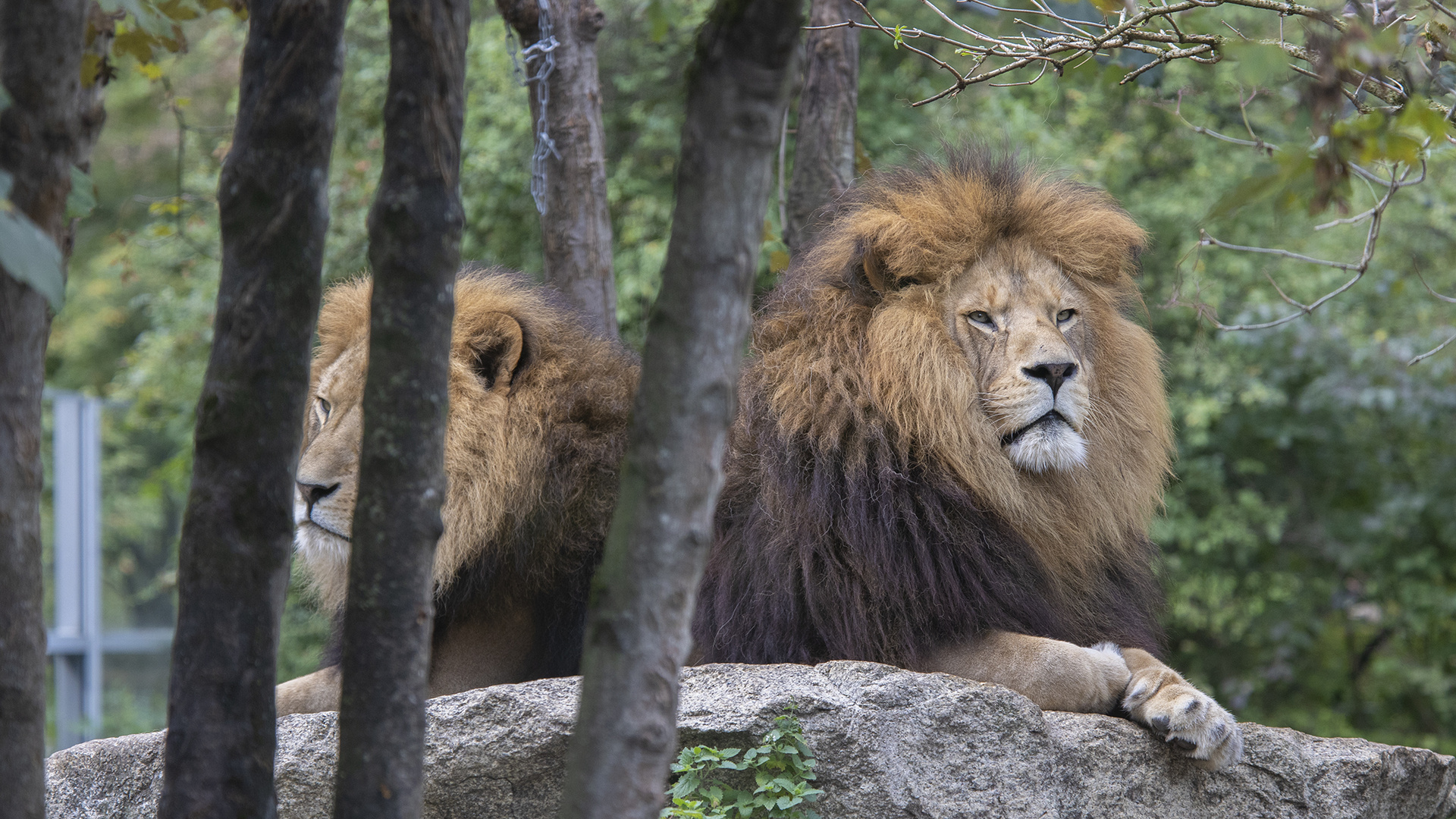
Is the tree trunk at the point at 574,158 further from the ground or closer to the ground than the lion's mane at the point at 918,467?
further from the ground

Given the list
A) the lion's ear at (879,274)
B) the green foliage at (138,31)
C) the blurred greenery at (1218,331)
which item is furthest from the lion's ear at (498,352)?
the blurred greenery at (1218,331)

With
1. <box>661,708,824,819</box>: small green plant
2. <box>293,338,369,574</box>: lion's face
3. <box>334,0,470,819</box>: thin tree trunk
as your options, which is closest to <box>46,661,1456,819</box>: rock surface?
<box>661,708,824,819</box>: small green plant

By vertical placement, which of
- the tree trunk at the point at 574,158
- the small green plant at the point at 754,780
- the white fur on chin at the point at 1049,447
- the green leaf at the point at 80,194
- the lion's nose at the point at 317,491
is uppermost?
the tree trunk at the point at 574,158

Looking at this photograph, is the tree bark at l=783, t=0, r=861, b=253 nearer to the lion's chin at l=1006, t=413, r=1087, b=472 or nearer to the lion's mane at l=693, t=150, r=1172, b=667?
the lion's mane at l=693, t=150, r=1172, b=667

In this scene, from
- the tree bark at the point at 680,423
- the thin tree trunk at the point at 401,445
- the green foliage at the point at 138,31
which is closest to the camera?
the tree bark at the point at 680,423

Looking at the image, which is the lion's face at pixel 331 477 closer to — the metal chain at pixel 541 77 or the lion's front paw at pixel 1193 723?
the metal chain at pixel 541 77

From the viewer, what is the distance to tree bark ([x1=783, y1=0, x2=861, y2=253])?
4.64 m

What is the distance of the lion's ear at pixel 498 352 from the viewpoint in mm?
3305

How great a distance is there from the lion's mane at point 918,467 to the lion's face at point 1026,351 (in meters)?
0.04

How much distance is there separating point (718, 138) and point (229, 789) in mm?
1126

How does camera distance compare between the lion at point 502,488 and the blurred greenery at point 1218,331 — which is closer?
the lion at point 502,488

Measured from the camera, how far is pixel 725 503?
3.31 metres

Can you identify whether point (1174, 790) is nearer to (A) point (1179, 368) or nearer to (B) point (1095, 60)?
(B) point (1095, 60)

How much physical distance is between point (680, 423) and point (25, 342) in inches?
37.8
